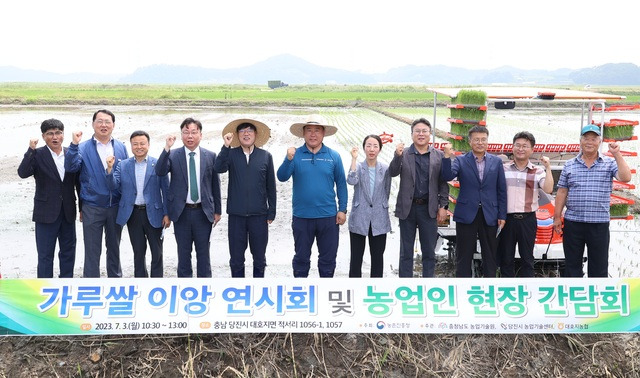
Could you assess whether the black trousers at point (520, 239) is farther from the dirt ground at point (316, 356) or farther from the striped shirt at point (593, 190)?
the dirt ground at point (316, 356)

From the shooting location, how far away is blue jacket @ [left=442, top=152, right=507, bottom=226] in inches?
211

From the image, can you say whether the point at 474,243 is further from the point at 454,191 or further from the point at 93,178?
the point at 93,178

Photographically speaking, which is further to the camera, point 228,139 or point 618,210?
point 618,210

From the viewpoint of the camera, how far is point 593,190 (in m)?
5.18

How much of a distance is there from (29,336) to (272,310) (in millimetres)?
2015

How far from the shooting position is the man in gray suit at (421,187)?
18.0 ft

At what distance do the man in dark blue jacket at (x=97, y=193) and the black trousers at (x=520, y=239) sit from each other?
3.79 m

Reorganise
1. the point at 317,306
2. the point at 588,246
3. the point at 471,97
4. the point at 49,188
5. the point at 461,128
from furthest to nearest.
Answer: the point at 461,128 → the point at 471,97 → the point at 49,188 → the point at 588,246 → the point at 317,306

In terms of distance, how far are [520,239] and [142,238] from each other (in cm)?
365

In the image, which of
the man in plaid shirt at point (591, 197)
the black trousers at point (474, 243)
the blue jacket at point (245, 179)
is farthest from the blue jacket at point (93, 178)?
the man in plaid shirt at point (591, 197)

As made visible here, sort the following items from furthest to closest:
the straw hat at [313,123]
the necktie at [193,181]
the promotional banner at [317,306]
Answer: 1. the necktie at [193,181]
2. the straw hat at [313,123]
3. the promotional banner at [317,306]

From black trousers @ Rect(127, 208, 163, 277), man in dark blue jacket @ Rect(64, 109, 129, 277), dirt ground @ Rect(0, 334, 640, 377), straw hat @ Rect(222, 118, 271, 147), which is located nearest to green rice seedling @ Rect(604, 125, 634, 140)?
dirt ground @ Rect(0, 334, 640, 377)

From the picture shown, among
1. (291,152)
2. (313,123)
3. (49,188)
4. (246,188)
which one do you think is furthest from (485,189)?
(49,188)

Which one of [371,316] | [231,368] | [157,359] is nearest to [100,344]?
[157,359]
